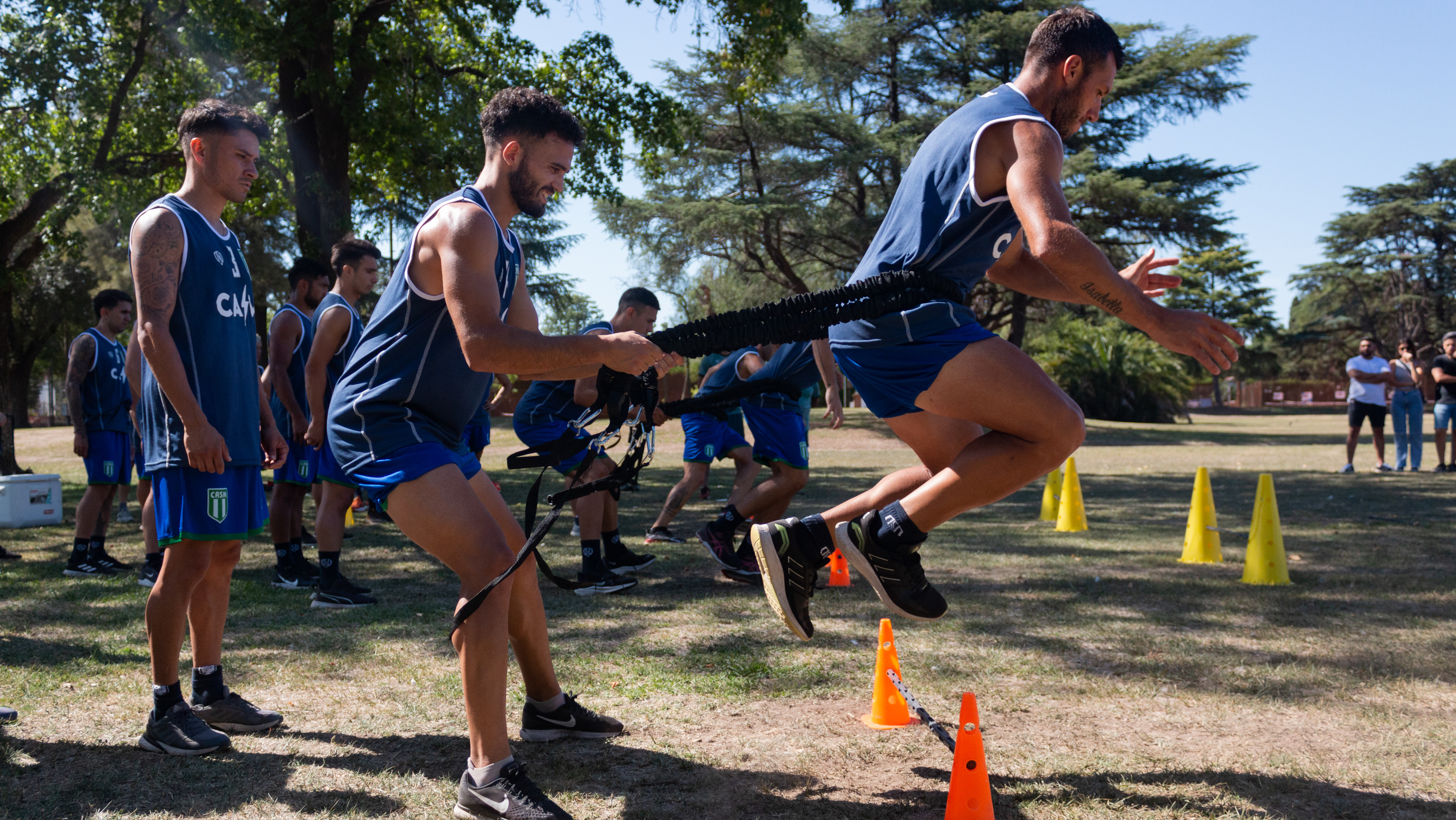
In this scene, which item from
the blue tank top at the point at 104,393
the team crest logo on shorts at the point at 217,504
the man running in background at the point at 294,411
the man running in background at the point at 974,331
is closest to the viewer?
the man running in background at the point at 974,331

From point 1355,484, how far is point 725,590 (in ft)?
36.1

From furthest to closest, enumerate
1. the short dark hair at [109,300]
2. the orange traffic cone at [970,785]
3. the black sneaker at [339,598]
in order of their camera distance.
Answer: the short dark hair at [109,300]
the black sneaker at [339,598]
the orange traffic cone at [970,785]

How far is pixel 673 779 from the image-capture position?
315 centimetres

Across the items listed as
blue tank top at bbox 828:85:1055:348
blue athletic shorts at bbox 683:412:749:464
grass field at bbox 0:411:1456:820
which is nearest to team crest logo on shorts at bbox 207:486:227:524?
grass field at bbox 0:411:1456:820

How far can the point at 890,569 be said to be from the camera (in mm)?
3213

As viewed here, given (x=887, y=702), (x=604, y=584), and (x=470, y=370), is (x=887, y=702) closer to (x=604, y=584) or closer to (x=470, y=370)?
(x=470, y=370)

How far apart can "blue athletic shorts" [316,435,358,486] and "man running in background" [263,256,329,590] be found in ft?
0.50

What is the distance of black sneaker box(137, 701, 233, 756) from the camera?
11.1 ft

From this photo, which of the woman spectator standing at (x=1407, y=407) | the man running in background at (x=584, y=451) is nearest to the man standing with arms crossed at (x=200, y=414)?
the man running in background at (x=584, y=451)

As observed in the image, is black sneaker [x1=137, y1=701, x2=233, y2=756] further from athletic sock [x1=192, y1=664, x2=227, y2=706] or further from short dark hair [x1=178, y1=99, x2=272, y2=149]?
short dark hair [x1=178, y1=99, x2=272, y2=149]

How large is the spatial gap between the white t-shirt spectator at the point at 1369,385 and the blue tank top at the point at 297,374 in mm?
14485

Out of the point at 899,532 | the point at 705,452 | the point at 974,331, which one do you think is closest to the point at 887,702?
the point at 899,532

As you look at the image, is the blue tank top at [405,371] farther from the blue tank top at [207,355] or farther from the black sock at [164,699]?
the black sock at [164,699]

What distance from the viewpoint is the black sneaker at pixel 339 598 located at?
5.87 metres
